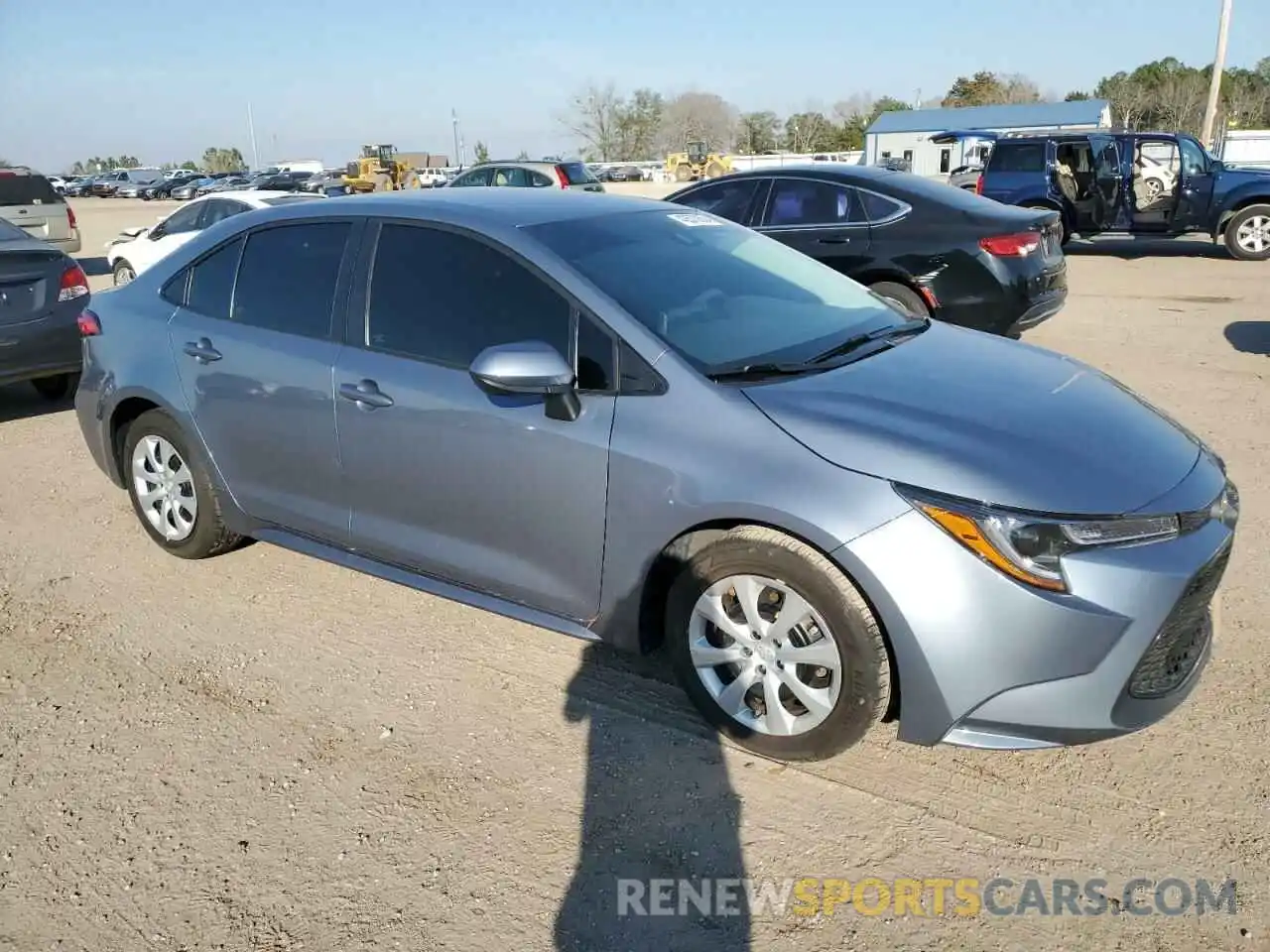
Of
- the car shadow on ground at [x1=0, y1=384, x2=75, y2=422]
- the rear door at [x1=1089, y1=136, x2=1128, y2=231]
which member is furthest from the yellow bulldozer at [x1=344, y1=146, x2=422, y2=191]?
the car shadow on ground at [x1=0, y1=384, x2=75, y2=422]

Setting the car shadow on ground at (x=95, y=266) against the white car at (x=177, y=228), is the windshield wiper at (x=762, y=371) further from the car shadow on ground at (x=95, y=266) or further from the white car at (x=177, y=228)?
the car shadow on ground at (x=95, y=266)

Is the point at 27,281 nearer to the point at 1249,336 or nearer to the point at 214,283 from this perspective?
the point at 214,283

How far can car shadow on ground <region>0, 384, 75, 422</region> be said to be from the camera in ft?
25.5

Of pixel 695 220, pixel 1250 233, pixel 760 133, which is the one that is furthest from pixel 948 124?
pixel 695 220

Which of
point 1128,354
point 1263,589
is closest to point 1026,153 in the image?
point 1128,354

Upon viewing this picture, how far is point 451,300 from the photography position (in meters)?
3.61

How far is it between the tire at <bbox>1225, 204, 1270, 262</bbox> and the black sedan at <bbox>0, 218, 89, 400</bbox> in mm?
14480

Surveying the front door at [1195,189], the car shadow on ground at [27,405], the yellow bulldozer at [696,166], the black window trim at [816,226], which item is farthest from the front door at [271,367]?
the yellow bulldozer at [696,166]

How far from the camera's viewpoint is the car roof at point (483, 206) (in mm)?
3709

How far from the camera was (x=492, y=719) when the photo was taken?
339 cm

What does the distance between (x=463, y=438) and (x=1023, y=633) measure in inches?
73.6

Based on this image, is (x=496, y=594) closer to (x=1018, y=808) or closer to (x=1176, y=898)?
(x=1018, y=808)

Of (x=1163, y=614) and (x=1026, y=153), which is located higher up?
(x=1026, y=153)

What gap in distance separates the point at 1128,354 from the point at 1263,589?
488 centimetres
